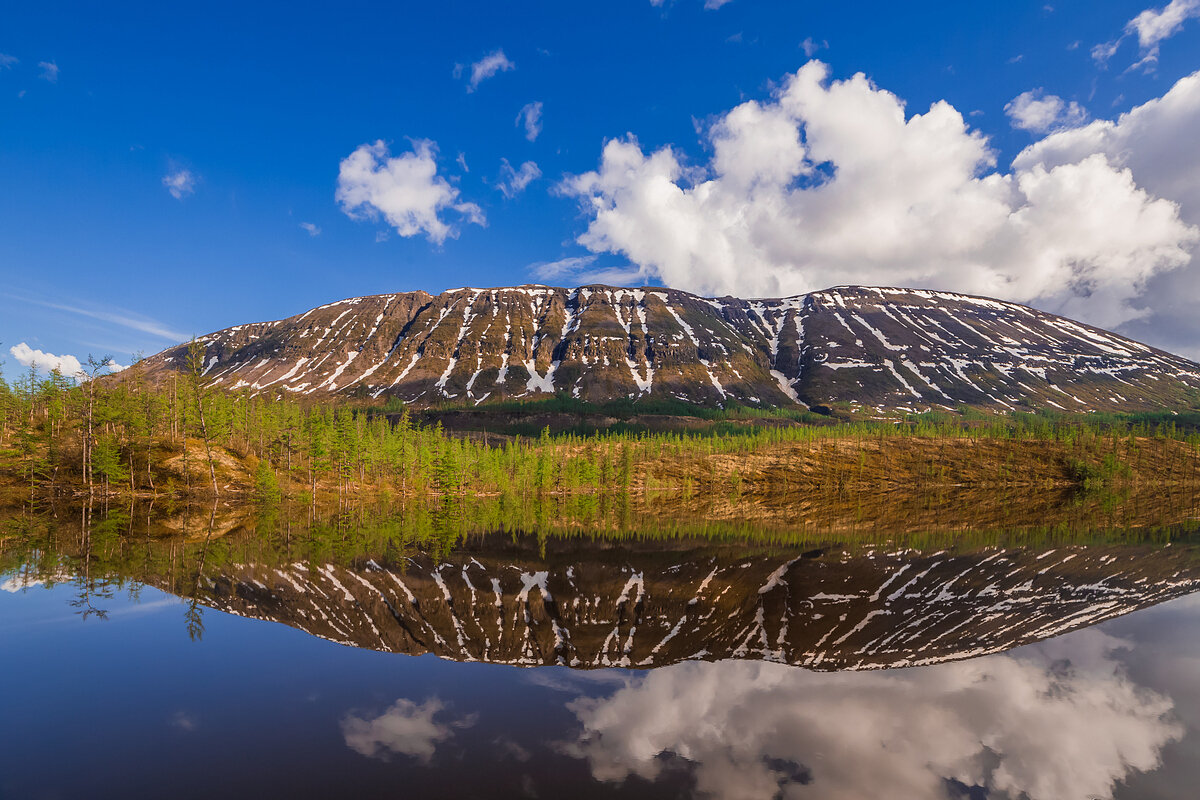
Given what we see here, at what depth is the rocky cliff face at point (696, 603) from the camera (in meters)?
18.8

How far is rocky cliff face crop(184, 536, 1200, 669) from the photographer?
18.8 m

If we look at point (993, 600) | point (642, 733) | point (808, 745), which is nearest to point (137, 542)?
point (642, 733)

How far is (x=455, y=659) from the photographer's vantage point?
17.0 meters

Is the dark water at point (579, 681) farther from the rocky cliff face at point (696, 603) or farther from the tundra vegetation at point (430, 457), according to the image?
the tundra vegetation at point (430, 457)

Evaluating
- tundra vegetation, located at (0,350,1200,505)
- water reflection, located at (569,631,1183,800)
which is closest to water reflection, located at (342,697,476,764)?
water reflection, located at (569,631,1183,800)

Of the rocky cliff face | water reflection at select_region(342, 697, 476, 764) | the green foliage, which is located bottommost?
the rocky cliff face

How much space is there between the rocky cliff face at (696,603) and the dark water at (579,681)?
0.61 ft

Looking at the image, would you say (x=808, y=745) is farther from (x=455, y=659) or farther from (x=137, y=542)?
(x=137, y=542)

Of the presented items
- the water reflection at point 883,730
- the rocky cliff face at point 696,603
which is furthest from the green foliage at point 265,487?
the water reflection at point 883,730

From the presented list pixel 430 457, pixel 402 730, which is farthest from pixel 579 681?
pixel 430 457

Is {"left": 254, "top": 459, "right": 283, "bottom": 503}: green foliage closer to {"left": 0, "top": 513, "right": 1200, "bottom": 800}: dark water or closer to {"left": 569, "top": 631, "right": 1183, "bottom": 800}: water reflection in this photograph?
{"left": 0, "top": 513, "right": 1200, "bottom": 800}: dark water

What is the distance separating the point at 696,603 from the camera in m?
25.2

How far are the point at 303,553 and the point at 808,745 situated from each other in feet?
103

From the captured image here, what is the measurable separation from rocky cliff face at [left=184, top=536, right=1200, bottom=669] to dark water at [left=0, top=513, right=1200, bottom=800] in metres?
0.19
